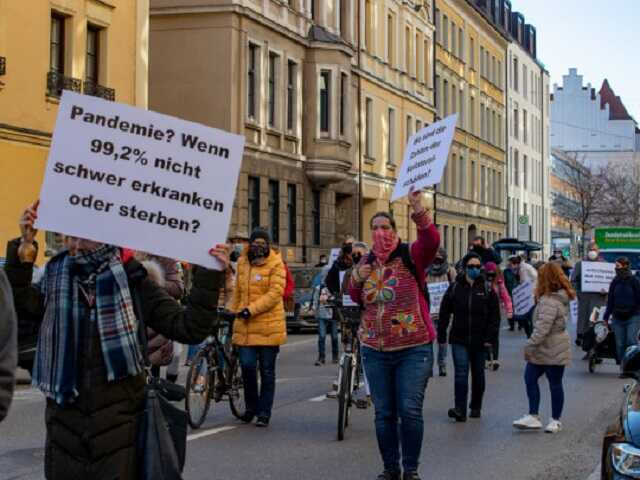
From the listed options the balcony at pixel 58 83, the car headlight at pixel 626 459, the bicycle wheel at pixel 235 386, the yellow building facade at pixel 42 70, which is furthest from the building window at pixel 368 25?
the car headlight at pixel 626 459

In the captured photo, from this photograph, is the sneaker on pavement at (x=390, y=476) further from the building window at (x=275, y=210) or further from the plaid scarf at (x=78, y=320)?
the building window at (x=275, y=210)

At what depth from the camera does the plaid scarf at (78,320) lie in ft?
17.7

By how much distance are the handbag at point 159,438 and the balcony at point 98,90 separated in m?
23.8

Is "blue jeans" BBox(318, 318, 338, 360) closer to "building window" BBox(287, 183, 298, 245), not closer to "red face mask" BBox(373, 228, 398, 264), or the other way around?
"red face mask" BBox(373, 228, 398, 264)

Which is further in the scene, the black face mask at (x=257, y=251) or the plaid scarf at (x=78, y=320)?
the black face mask at (x=257, y=251)

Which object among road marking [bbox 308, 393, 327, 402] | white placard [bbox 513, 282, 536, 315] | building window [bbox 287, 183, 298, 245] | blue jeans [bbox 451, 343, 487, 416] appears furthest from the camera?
building window [bbox 287, 183, 298, 245]

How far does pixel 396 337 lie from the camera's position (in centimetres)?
880

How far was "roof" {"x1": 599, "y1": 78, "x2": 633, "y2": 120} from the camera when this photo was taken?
144m

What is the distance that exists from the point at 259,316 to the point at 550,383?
2.85m

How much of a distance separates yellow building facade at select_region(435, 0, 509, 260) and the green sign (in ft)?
69.6

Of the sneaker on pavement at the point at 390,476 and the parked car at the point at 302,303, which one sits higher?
the parked car at the point at 302,303

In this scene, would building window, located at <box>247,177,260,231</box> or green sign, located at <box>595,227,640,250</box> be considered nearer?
building window, located at <box>247,177,260,231</box>

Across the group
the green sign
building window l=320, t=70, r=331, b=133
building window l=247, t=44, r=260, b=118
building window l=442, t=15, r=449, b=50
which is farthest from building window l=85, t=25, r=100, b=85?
building window l=442, t=15, r=449, b=50

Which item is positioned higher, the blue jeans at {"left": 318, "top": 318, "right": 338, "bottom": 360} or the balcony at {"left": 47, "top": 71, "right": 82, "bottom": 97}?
the balcony at {"left": 47, "top": 71, "right": 82, "bottom": 97}
